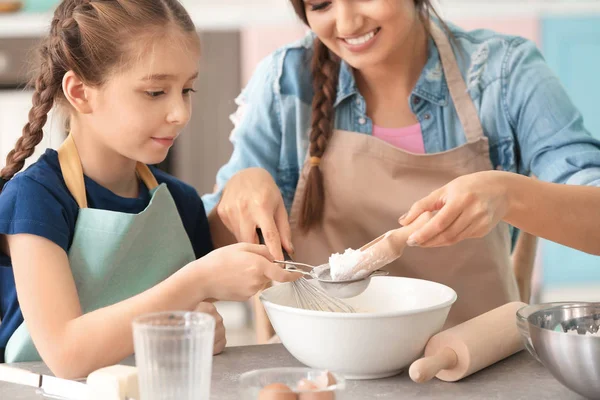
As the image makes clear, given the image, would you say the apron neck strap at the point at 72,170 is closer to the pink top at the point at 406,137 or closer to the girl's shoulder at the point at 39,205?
the girl's shoulder at the point at 39,205

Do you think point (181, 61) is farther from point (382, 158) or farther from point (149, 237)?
point (382, 158)

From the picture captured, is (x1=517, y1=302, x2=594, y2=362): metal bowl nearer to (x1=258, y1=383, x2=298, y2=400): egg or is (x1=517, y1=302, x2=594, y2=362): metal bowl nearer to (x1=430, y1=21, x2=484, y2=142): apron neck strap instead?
(x1=258, y1=383, x2=298, y2=400): egg

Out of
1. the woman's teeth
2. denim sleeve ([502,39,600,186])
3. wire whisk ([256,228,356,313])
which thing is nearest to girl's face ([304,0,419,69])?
the woman's teeth

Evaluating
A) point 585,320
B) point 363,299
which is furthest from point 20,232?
point 585,320

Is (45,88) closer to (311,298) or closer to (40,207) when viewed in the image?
(40,207)

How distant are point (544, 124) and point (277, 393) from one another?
3.10ft

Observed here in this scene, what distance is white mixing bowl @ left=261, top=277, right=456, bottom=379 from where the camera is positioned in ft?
3.39

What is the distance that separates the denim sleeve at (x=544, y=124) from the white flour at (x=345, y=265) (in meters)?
0.53

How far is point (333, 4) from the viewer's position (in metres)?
1.51

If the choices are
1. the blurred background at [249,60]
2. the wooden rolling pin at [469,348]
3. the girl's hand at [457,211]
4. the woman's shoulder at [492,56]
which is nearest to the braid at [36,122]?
the girl's hand at [457,211]

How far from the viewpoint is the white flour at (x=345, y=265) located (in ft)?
3.79

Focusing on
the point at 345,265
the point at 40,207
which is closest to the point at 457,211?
the point at 345,265

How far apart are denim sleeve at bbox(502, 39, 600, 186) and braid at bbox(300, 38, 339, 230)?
359 mm

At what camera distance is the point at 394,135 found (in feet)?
5.46
